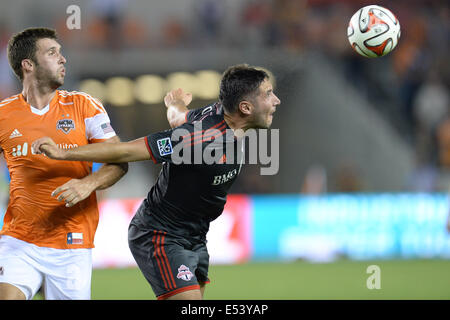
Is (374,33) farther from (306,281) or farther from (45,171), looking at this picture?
(306,281)

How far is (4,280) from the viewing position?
4816mm

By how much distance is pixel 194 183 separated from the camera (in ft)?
17.4

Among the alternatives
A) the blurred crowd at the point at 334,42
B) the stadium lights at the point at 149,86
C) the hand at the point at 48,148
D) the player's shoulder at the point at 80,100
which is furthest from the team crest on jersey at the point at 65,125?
the stadium lights at the point at 149,86

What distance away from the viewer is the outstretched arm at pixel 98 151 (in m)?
4.62

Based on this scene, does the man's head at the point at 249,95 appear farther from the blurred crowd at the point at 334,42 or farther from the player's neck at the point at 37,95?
the blurred crowd at the point at 334,42

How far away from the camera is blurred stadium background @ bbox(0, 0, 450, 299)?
533 inches

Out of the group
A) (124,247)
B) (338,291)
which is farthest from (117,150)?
(124,247)

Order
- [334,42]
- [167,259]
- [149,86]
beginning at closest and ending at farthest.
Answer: [167,259]
[149,86]
[334,42]

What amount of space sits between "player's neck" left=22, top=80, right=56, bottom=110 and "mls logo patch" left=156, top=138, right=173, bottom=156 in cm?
96

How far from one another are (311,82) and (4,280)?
13.1 meters

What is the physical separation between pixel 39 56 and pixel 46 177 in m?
0.90

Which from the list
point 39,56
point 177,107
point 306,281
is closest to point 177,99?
point 177,107

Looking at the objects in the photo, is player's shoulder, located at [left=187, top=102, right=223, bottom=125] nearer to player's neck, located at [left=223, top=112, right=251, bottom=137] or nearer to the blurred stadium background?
player's neck, located at [left=223, top=112, right=251, bottom=137]
